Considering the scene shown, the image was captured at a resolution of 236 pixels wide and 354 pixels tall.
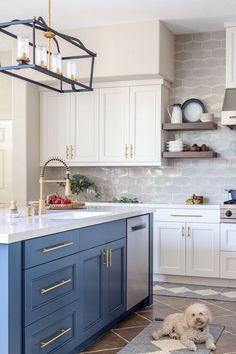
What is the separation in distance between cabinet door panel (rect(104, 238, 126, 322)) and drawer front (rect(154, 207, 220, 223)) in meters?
1.71

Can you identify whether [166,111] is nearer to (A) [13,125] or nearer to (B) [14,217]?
(A) [13,125]

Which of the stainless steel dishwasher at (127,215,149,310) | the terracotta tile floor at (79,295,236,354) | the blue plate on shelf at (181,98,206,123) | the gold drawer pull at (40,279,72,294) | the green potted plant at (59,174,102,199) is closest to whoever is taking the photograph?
the gold drawer pull at (40,279,72,294)

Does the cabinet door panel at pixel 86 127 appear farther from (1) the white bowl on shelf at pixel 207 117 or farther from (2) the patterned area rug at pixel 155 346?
(2) the patterned area rug at pixel 155 346

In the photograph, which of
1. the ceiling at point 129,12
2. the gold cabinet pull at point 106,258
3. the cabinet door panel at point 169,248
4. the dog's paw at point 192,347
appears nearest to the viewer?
the dog's paw at point 192,347

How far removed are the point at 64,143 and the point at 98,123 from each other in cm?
50

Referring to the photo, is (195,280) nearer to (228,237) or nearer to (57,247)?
(228,237)

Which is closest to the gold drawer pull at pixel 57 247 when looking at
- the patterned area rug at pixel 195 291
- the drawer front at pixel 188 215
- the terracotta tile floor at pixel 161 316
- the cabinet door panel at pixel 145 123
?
the terracotta tile floor at pixel 161 316

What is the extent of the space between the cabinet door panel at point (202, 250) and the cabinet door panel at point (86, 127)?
1.51 m

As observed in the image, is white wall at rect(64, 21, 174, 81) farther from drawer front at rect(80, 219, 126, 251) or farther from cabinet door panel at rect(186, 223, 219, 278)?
drawer front at rect(80, 219, 126, 251)

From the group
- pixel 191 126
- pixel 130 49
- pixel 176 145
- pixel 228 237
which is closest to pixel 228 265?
pixel 228 237

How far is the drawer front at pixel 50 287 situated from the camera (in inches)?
107

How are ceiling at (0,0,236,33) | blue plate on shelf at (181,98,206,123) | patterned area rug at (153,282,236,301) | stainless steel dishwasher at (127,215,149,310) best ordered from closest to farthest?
1. stainless steel dishwasher at (127,215,149,310)
2. patterned area rug at (153,282,236,301)
3. ceiling at (0,0,236,33)
4. blue plate on shelf at (181,98,206,123)

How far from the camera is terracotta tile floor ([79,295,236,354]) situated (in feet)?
11.8

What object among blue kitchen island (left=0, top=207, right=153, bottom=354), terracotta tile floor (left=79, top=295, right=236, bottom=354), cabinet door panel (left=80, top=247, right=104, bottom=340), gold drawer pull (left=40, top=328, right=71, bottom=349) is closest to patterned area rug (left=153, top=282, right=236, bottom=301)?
terracotta tile floor (left=79, top=295, right=236, bottom=354)
